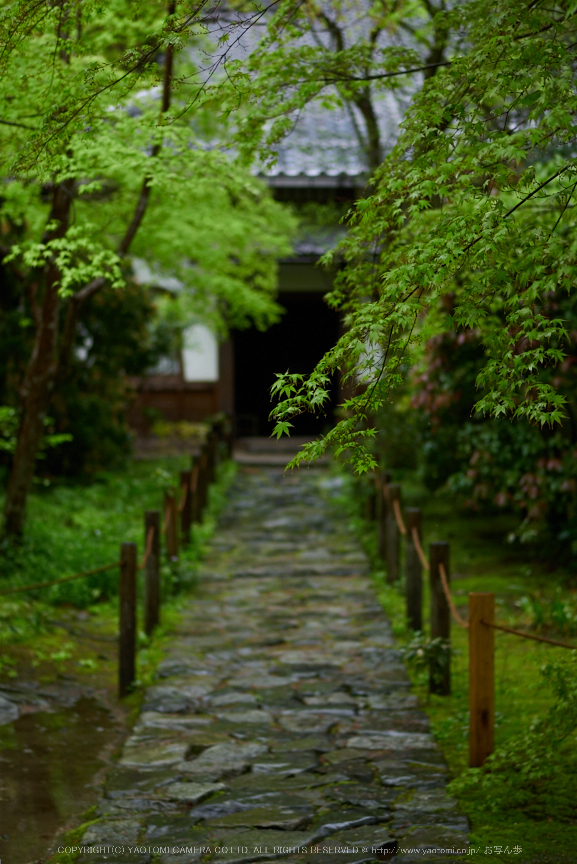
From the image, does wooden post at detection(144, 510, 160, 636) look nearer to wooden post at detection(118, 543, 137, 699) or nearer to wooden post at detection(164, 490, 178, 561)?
wooden post at detection(118, 543, 137, 699)

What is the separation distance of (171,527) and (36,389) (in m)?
2.03

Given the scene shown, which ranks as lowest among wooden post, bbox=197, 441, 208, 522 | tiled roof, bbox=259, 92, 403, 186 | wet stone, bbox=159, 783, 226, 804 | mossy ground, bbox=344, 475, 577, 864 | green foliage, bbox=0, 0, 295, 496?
wet stone, bbox=159, 783, 226, 804

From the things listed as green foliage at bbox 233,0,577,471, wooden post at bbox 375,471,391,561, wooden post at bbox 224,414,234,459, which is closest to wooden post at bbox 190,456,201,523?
wooden post at bbox 375,471,391,561

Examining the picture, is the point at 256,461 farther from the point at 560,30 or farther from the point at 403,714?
the point at 560,30

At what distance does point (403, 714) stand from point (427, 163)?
13.0 ft

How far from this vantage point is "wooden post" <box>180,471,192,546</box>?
10.9 m

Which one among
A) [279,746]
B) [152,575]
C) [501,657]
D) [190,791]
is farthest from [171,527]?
[190,791]

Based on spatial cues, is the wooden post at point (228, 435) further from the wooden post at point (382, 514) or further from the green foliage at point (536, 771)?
the green foliage at point (536, 771)

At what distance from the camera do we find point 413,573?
760 centimetres

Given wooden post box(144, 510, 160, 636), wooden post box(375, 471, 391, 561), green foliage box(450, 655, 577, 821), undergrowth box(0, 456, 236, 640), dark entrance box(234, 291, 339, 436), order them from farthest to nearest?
dark entrance box(234, 291, 339, 436) → wooden post box(375, 471, 391, 561) → undergrowth box(0, 456, 236, 640) → wooden post box(144, 510, 160, 636) → green foliage box(450, 655, 577, 821)

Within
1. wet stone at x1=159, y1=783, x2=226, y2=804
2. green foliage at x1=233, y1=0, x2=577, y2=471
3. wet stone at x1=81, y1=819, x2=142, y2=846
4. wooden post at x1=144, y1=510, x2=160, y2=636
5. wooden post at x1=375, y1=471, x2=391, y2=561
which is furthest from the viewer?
wooden post at x1=375, y1=471, x2=391, y2=561

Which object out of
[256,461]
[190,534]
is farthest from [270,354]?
[190,534]

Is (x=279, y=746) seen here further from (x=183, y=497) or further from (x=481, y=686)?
(x=183, y=497)

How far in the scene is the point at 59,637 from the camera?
796cm
